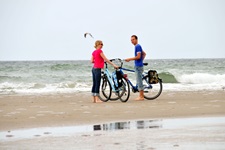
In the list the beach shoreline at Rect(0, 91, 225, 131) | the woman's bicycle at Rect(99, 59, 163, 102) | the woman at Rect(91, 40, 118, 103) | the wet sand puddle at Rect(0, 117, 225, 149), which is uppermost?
the woman at Rect(91, 40, 118, 103)

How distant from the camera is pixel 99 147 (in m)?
7.16

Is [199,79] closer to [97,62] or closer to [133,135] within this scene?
[97,62]

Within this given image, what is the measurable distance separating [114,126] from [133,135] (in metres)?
1.39

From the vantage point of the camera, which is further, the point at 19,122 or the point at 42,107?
the point at 42,107

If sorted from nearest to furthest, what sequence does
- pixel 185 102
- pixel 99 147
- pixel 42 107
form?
pixel 99 147 < pixel 42 107 < pixel 185 102

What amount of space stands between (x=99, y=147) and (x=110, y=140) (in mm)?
625

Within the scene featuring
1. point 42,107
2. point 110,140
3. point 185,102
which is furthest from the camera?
point 185,102

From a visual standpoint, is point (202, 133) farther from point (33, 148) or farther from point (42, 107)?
point (42, 107)

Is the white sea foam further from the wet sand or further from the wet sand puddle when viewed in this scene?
the wet sand puddle

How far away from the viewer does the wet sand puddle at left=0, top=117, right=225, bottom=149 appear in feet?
23.9

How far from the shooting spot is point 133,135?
824 cm

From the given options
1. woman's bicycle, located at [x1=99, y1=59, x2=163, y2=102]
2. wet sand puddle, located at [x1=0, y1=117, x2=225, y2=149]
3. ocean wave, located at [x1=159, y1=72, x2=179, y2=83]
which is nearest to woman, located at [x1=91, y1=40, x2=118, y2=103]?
woman's bicycle, located at [x1=99, y1=59, x2=163, y2=102]

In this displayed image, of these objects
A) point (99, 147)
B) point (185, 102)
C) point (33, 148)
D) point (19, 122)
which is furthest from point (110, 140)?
point (185, 102)

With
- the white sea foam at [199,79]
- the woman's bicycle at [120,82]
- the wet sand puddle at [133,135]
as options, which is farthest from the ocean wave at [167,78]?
the wet sand puddle at [133,135]
